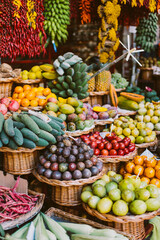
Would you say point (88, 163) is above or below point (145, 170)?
above

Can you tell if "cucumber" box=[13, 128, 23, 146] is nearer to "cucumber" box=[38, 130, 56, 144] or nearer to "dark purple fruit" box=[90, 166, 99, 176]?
"cucumber" box=[38, 130, 56, 144]

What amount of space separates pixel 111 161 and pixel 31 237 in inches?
50.8

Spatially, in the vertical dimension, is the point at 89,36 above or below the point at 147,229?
above

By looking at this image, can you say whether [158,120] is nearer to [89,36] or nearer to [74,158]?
[74,158]

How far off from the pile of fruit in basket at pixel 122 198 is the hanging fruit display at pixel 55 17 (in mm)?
2632

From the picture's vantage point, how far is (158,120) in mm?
3889

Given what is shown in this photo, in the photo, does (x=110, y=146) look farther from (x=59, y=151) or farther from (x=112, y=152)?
(x=59, y=151)

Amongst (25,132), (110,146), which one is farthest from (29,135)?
(110,146)

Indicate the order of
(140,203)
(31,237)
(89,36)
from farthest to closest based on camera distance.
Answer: (89,36)
(140,203)
(31,237)

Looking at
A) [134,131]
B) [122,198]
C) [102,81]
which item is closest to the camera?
[122,198]

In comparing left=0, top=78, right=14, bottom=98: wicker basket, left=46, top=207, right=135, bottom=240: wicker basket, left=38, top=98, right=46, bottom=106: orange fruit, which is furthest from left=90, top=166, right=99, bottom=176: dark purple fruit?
left=0, top=78, right=14, bottom=98: wicker basket

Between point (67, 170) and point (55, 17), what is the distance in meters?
2.64

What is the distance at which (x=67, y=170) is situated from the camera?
7.01 ft

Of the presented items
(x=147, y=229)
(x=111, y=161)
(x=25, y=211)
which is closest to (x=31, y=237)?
(x=25, y=211)
